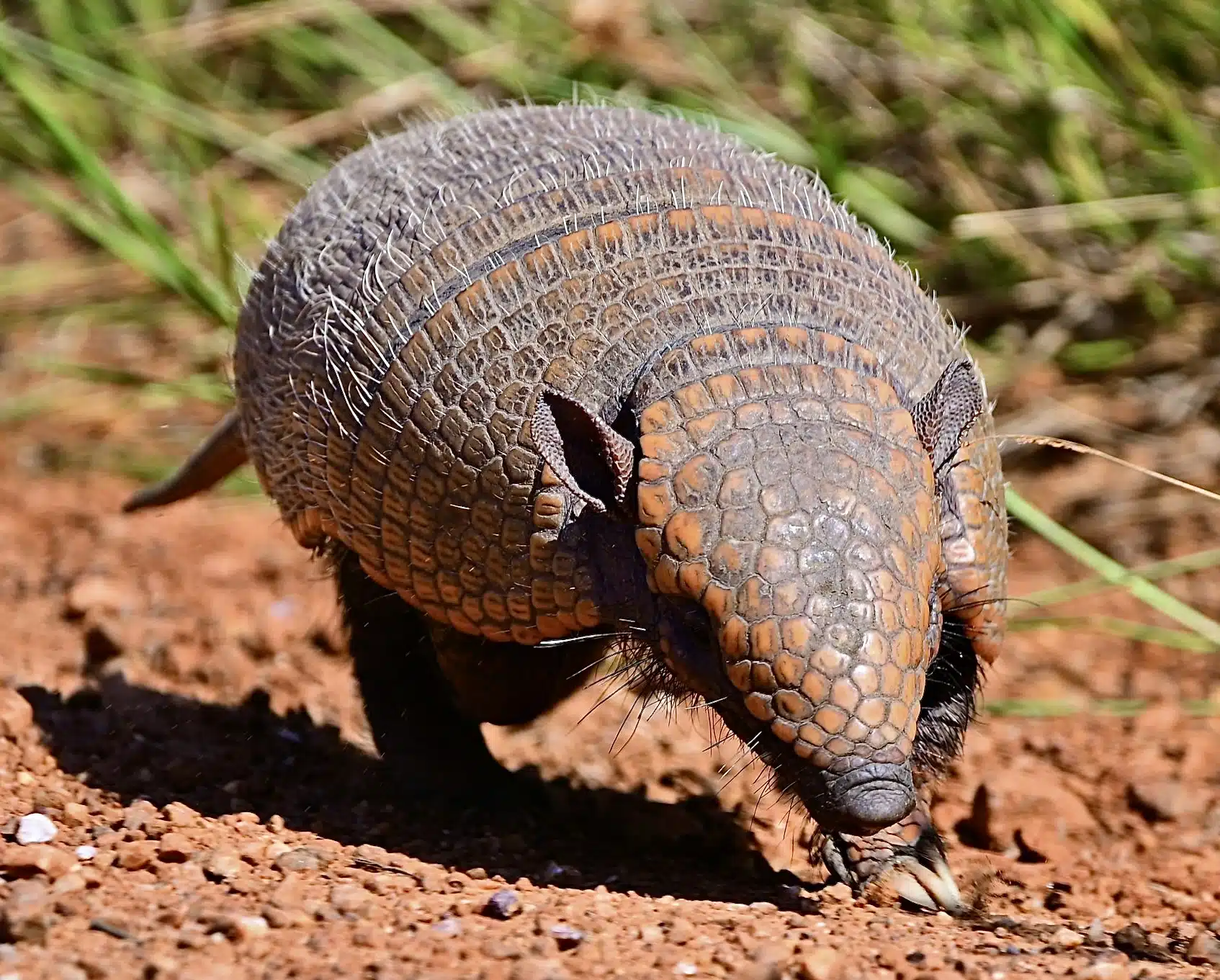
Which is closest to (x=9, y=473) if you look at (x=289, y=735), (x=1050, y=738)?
(x=289, y=735)

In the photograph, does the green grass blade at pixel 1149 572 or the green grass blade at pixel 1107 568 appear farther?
the green grass blade at pixel 1149 572

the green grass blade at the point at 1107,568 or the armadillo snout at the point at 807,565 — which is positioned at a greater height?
the green grass blade at the point at 1107,568

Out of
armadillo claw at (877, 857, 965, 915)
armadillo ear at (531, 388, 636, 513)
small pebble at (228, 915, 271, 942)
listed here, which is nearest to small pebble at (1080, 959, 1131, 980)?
armadillo claw at (877, 857, 965, 915)

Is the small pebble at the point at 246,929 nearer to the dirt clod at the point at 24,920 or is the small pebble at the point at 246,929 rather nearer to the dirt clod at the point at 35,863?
the dirt clod at the point at 24,920

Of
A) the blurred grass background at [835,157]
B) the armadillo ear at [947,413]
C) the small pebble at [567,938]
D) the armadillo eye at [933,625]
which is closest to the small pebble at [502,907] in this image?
the small pebble at [567,938]

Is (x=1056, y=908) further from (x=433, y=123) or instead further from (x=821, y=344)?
(x=433, y=123)

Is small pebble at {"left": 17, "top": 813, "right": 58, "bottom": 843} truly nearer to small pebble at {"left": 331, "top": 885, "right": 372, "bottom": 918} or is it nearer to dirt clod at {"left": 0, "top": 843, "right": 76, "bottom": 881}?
dirt clod at {"left": 0, "top": 843, "right": 76, "bottom": 881}

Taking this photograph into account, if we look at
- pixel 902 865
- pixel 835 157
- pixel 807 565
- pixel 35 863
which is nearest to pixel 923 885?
pixel 902 865
